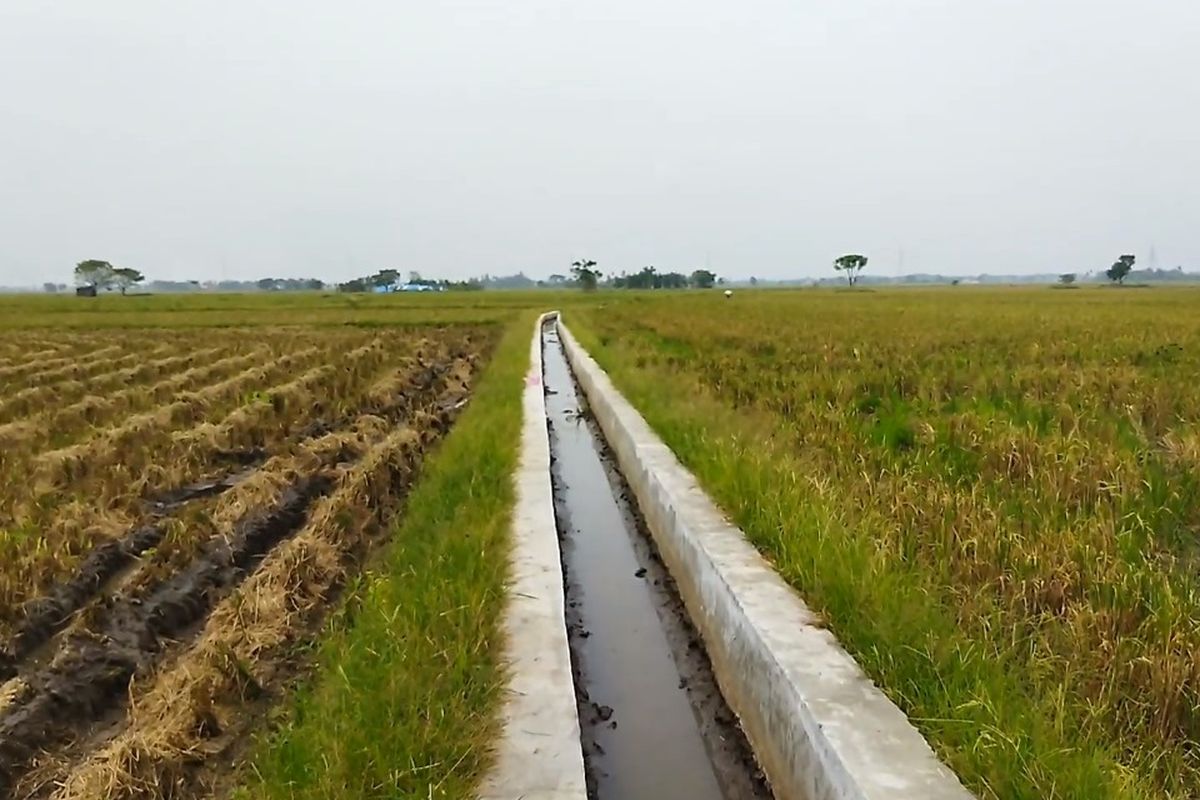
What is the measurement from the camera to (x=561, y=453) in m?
9.42

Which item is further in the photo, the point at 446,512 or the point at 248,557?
the point at 446,512

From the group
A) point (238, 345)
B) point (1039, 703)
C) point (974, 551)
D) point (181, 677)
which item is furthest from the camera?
point (238, 345)

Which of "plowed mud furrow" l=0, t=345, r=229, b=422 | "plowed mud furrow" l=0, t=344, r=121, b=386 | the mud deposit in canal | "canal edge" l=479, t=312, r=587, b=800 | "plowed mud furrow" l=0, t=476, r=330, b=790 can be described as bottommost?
the mud deposit in canal

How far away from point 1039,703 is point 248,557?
182 inches

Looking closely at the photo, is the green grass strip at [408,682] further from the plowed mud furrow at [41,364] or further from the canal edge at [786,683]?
the plowed mud furrow at [41,364]

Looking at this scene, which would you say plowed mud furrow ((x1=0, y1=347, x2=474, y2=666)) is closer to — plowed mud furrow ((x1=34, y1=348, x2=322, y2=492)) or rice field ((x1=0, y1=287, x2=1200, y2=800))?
rice field ((x1=0, y1=287, x2=1200, y2=800))

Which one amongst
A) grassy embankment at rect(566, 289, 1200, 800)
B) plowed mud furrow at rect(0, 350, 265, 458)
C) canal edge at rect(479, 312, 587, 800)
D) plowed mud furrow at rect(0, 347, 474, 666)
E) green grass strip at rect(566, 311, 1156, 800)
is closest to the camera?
green grass strip at rect(566, 311, 1156, 800)

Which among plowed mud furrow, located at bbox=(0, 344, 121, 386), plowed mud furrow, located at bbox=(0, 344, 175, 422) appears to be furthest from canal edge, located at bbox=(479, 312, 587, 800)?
plowed mud furrow, located at bbox=(0, 344, 121, 386)

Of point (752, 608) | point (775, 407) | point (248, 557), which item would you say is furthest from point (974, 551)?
point (775, 407)

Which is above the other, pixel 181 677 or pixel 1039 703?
pixel 1039 703

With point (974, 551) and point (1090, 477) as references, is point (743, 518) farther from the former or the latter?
point (1090, 477)

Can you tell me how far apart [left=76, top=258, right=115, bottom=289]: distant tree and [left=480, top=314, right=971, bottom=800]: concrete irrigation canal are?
10864 centimetres

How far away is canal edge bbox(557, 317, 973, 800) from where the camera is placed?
2438 mm

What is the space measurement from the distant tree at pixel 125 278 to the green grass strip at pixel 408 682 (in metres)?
112
